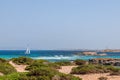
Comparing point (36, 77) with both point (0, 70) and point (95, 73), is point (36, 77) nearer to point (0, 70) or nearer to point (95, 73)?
point (0, 70)

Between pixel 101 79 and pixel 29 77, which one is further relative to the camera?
pixel 101 79

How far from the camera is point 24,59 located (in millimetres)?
47656

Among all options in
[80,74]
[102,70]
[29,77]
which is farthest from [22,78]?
[102,70]

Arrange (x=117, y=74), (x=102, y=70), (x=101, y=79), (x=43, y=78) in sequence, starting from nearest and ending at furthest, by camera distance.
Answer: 1. (x=43, y=78)
2. (x=101, y=79)
3. (x=117, y=74)
4. (x=102, y=70)

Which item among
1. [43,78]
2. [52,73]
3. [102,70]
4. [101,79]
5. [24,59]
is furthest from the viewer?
[24,59]

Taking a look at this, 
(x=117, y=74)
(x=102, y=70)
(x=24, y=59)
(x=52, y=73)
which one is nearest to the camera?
(x=52, y=73)

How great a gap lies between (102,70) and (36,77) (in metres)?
11.6

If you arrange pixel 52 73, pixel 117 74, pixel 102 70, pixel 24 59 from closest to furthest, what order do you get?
pixel 52 73, pixel 117 74, pixel 102 70, pixel 24 59

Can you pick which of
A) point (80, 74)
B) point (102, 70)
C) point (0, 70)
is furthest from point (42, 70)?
point (102, 70)

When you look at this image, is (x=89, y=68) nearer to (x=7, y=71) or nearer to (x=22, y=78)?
(x=7, y=71)

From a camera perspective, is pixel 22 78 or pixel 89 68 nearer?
pixel 22 78

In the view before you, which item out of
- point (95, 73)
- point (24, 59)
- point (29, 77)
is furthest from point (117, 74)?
point (24, 59)

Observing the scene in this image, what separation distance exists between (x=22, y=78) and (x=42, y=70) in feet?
8.72

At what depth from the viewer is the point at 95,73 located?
34.0m
